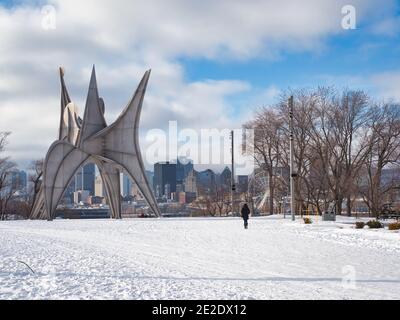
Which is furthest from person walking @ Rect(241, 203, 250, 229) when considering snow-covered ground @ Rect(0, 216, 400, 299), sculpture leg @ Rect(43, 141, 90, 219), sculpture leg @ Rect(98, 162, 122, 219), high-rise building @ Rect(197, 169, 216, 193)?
high-rise building @ Rect(197, 169, 216, 193)

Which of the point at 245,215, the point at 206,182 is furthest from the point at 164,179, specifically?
the point at 245,215

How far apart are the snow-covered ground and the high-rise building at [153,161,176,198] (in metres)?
82.0

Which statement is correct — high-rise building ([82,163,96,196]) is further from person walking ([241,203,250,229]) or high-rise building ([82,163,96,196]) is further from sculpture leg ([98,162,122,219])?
person walking ([241,203,250,229])

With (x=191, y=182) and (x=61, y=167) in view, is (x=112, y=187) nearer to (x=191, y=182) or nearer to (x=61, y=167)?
(x=61, y=167)

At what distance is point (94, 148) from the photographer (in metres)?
40.0

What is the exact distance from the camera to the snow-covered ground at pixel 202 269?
8.82 metres

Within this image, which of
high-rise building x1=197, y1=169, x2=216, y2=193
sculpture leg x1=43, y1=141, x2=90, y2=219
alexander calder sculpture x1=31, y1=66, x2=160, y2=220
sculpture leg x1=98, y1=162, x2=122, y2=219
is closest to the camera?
alexander calder sculpture x1=31, y1=66, x2=160, y2=220

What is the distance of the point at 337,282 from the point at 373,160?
3719cm

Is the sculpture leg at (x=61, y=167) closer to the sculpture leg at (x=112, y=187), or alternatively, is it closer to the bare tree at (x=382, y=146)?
the sculpture leg at (x=112, y=187)

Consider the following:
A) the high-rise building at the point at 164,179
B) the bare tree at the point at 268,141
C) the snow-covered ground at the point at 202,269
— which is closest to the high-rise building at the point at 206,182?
the high-rise building at the point at 164,179

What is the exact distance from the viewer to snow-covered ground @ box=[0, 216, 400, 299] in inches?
347

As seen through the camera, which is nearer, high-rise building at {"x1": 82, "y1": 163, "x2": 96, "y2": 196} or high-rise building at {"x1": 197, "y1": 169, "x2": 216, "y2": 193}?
high-rise building at {"x1": 197, "y1": 169, "x2": 216, "y2": 193}

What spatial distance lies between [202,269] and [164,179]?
92522 millimetres

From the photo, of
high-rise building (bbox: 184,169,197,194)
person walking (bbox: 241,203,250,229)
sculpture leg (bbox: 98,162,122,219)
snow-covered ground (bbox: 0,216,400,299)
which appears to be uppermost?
high-rise building (bbox: 184,169,197,194)
